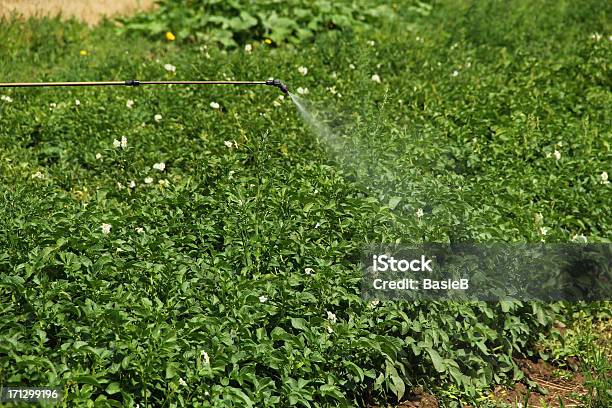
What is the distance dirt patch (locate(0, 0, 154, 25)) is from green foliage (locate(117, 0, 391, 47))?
1.04 feet

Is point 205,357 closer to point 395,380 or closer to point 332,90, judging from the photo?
point 395,380

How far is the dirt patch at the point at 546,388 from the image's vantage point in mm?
5062

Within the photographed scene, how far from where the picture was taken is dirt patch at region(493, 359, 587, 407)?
16.6 feet

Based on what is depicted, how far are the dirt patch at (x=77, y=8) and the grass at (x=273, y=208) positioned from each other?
0.74 meters

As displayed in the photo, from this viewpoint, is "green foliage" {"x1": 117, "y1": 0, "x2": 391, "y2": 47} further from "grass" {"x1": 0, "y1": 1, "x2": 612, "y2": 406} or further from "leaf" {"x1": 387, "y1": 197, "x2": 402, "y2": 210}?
"leaf" {"x1": 387, "y1": 197, "x2": 402, "y2": 210}

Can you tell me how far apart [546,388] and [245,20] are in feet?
17.6

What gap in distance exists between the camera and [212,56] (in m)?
8.30

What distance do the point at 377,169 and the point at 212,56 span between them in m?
3.11

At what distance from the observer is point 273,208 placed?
521 cm

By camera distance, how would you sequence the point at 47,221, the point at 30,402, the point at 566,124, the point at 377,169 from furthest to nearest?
the point at 566,124
the point at 377,169
the point at 47,221
the point at 30,402

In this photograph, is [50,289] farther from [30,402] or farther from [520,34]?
[520,34]

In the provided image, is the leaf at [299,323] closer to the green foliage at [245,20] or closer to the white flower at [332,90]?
the white flower at [332,90]

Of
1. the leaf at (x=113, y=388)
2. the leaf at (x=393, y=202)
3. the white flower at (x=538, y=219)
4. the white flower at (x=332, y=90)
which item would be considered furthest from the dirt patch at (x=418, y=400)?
the white flower at (x=332, y=90)

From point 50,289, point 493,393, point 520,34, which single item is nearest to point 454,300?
point 493,393
